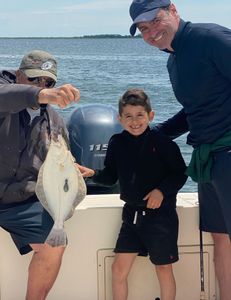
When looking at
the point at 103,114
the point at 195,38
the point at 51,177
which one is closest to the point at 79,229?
the point at 51,177

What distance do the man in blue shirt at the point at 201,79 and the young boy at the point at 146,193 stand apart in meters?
0.17

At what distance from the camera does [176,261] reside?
344 centimetres

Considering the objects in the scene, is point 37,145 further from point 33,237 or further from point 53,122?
point 33,237

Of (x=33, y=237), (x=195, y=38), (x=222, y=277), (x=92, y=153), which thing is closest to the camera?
(x=195, y=38)

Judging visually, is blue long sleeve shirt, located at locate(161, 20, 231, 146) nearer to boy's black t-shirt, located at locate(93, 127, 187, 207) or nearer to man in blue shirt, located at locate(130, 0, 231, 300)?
man in blue shirt, located at locate(130, 0, 231, 300)

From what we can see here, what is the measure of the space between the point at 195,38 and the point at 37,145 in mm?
984

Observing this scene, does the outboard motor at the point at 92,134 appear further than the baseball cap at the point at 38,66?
Yes

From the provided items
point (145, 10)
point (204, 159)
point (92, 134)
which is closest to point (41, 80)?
point (145, 10)

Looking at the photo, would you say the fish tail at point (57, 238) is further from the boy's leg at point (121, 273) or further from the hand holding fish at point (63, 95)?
the boy's leg at point (121, 273)

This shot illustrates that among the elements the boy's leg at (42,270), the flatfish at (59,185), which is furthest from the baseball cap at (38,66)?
the boy's leg at (42,270)

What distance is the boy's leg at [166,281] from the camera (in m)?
3.45

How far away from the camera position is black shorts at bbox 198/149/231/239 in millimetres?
3109

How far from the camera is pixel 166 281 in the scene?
346 cm

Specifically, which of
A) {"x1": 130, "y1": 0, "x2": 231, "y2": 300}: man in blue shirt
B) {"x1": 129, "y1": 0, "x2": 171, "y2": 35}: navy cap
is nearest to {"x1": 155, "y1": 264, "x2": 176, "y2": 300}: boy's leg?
{"x1": 130, "y1": 0, "x2": 231, "y2": 300}: man in blue shirt
